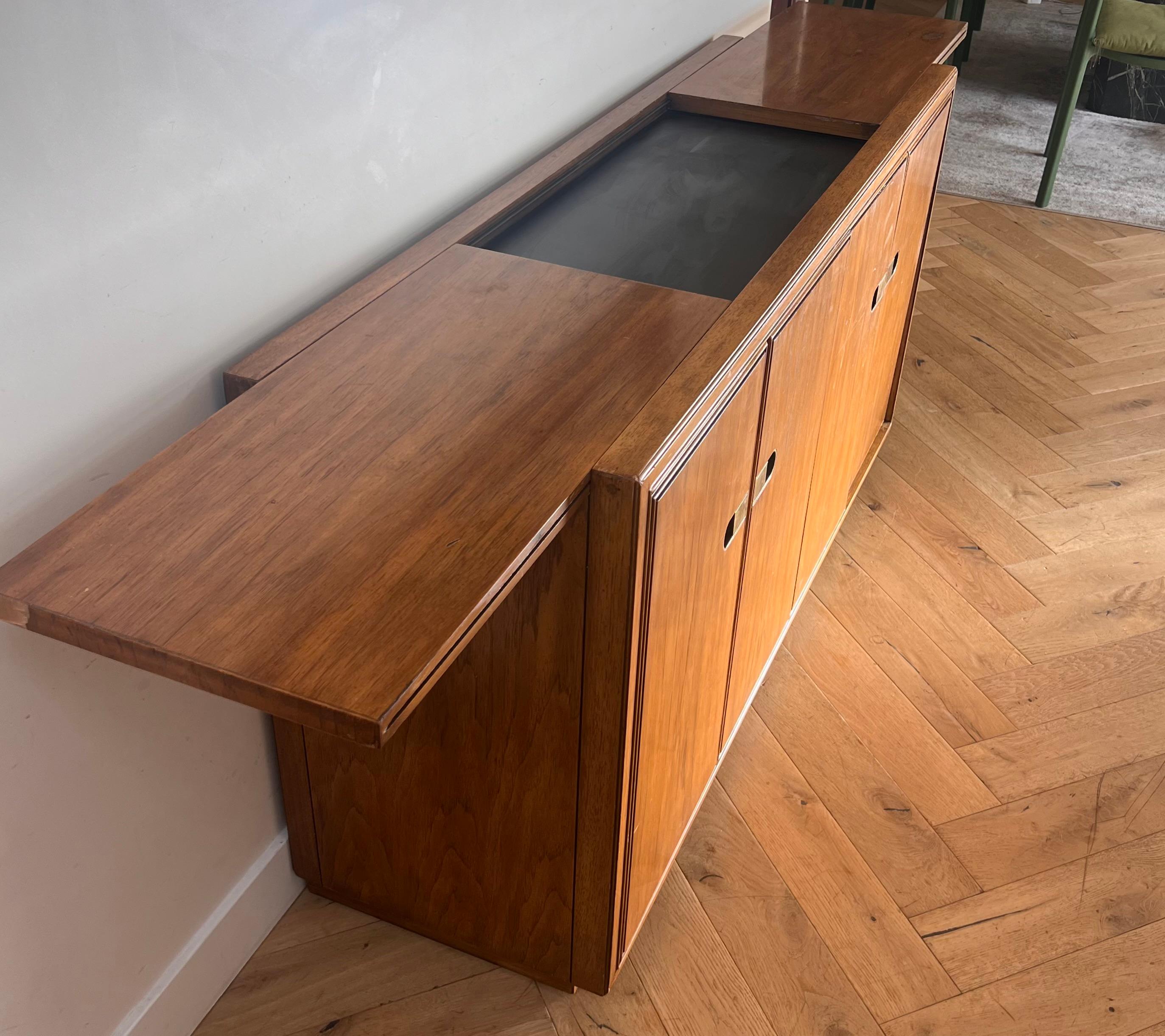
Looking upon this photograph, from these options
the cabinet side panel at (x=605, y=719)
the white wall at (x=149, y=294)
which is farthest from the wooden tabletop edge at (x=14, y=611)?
the cabinet side panel at (x=605, y=719)

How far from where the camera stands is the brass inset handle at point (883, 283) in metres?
1.86

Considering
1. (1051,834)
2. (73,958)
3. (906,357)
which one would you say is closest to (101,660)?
(73,958)

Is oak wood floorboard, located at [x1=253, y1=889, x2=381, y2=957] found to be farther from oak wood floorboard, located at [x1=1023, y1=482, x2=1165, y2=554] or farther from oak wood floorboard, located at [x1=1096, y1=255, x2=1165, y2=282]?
oak wood floorboard, located at [x1=1096, y1=255, x2=1165, y2=282]

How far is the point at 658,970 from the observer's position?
145 cm

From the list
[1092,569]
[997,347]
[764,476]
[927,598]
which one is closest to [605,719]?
[764,476]

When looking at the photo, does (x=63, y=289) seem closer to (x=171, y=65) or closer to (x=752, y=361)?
Answer: (x=171, y=65)

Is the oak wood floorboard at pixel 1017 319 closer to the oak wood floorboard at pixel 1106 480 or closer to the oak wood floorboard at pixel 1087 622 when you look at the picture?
the oak wood floorboard at pixel 1106 480

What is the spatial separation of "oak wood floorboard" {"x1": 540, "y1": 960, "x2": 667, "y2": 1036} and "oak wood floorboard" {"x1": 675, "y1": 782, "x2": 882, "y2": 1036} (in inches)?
0.6

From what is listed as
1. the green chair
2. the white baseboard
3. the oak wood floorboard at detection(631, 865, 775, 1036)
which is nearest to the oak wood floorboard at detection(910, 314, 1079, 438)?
the green chair

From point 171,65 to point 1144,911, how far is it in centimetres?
158

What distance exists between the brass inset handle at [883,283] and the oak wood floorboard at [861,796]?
622 millimetres

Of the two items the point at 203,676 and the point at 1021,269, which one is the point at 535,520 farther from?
A: the point at 1021,269

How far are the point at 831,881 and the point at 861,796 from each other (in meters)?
0.18

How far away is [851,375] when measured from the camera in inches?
72.8
